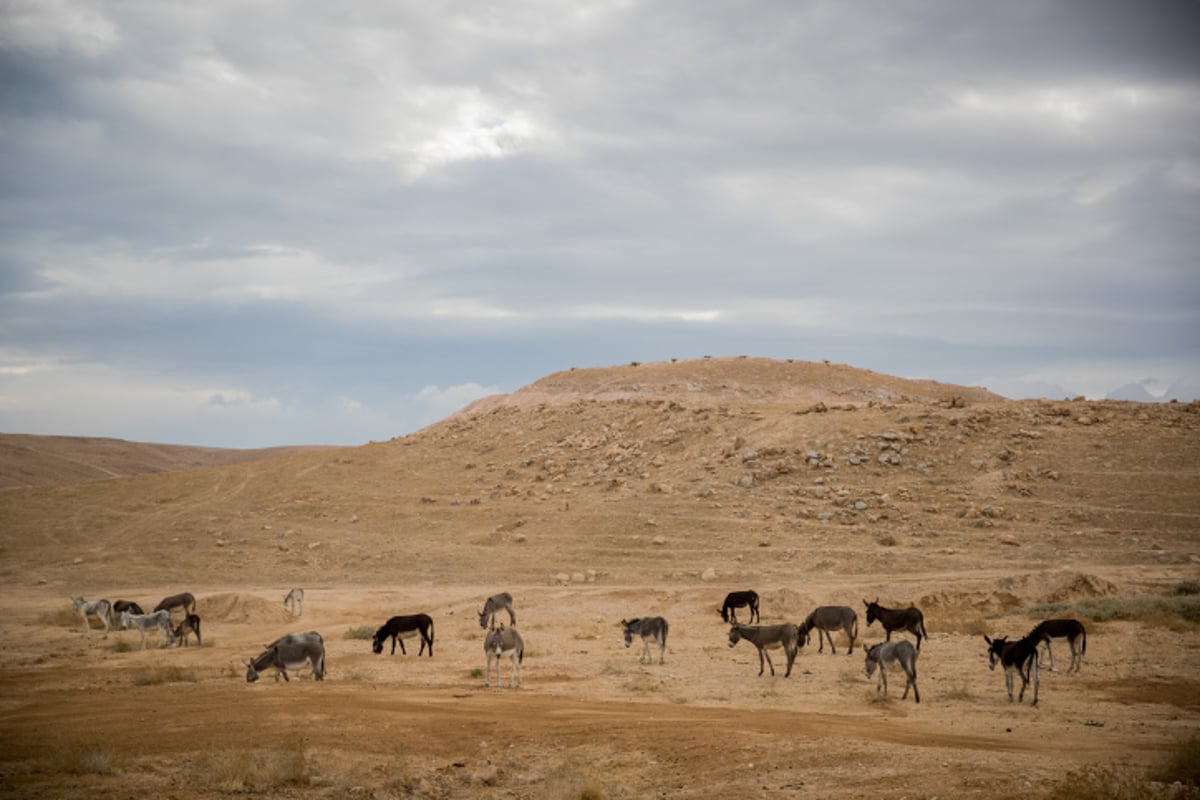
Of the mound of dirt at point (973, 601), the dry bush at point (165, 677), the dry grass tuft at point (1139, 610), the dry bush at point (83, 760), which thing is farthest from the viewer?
the mound of dirt at point (973, 601)

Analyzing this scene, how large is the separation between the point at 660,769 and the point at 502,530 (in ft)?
121

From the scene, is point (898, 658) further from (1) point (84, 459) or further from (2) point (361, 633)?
(1) point (84, 459)

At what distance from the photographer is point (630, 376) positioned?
7912 cm

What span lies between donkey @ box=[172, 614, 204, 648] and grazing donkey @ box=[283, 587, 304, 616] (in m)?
4.89

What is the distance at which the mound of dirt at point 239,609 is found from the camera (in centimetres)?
3108

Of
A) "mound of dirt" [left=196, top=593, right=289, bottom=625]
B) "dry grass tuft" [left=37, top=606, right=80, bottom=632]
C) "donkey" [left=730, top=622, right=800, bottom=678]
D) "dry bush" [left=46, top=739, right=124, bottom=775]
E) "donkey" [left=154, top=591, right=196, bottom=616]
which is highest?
"donkey" [left=730, top=622, right=800, bottom=678]

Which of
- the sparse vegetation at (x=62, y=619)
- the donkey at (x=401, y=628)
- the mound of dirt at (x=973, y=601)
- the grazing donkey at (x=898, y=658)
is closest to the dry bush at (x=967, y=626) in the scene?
the mound of dirt at (x=973, y=601)

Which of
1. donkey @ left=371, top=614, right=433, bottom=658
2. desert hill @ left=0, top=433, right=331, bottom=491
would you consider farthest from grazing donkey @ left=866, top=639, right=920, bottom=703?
desert hill @ left=0, top=433, right=331, bottom=491

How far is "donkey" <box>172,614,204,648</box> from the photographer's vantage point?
1019 inches

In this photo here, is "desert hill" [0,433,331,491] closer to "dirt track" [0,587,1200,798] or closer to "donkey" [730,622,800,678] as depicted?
"dirt track" [0,587,1200,798]

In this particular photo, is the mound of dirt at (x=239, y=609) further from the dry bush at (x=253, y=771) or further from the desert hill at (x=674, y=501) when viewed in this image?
the dry bush at (x=253, y=771)

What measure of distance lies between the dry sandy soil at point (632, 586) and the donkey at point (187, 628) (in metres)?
0.73

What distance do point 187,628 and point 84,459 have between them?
117m

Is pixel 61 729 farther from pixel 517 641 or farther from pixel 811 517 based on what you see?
pixel 811 517
